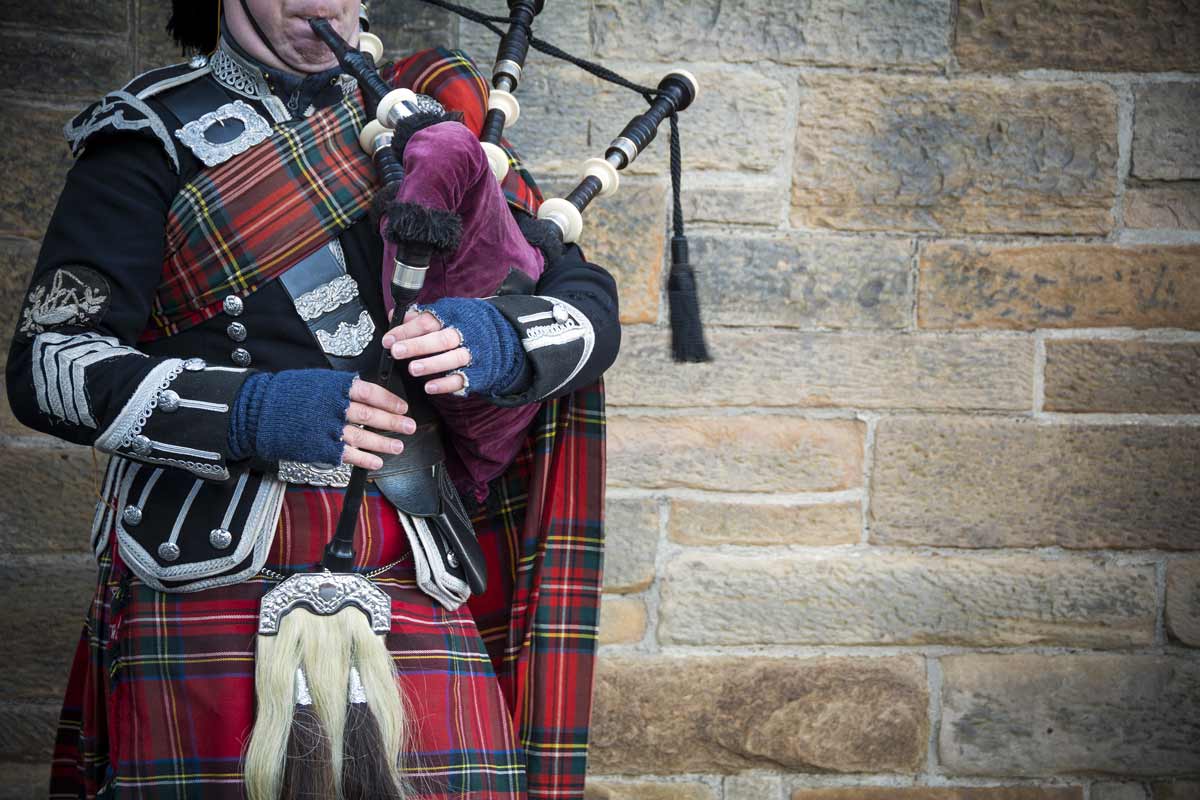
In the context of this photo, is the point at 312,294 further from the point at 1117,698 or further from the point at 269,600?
the point at 1117,698

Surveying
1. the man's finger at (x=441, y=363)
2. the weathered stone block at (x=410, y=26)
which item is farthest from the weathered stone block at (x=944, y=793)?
the weathered stone block at (x=410, y=26)

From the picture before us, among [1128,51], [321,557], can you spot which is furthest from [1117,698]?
[321,557]

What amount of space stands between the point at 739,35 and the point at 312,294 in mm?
1297

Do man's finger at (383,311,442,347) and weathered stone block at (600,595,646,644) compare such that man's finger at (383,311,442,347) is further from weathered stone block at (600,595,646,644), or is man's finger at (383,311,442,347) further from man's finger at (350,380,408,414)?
weathered stone block at (600,595,646,644)

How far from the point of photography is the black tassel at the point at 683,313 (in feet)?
6.03

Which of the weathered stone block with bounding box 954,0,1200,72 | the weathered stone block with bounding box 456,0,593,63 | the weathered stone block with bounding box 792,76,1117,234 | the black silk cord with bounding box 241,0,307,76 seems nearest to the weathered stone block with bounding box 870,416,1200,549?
the weathered stone block with bounding box 792,76,1117,234

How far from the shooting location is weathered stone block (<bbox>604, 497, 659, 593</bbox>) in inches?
95.9

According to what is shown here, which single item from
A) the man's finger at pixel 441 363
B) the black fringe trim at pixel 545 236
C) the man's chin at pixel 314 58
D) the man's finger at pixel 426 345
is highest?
the man's chin at pixel 314 58

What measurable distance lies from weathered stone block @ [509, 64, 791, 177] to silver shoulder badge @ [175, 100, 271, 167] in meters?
0.91

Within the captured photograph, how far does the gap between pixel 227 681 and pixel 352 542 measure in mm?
248

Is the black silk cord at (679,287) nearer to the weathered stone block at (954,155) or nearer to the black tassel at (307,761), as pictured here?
the weathered stone block at (954,155)

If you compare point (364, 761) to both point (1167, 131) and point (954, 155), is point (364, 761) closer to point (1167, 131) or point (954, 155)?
point (954, 155)

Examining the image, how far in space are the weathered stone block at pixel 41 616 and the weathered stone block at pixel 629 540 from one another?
1117 millimetres

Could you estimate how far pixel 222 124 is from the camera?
58.7 inches
